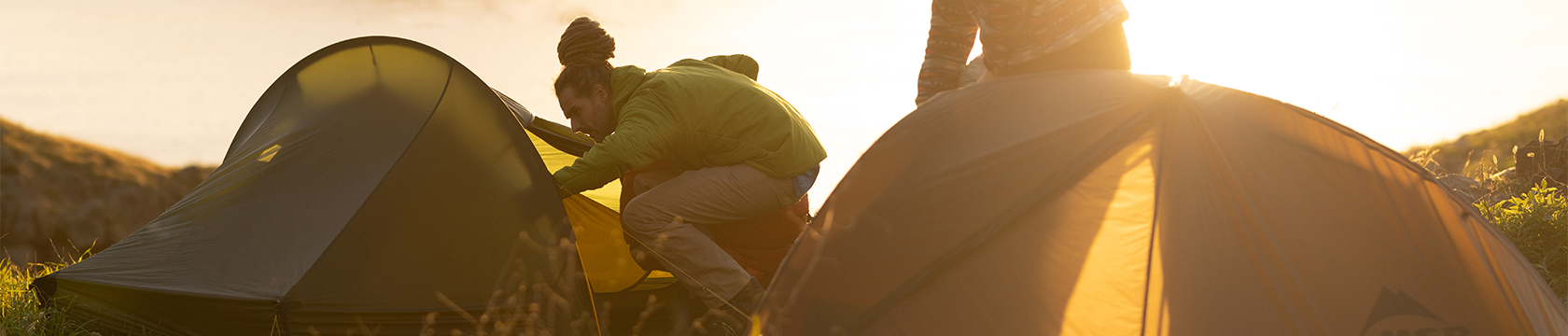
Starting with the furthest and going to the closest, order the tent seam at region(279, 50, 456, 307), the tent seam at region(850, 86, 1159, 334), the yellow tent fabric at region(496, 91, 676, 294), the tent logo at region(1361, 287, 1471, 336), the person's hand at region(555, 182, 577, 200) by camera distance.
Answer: the yellow tent fabric at region(496, 91, 676, 294), the person's hand at region(555, 182, 577, 200), the tent seam at region(279, 50, 456, 307), the tent seam at region(850, 86, 1159, 334), the tent logo at region(1361, 287, 1471, 336)

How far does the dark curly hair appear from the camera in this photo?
3697 millimetres

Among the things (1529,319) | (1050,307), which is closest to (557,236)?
(1050,307)

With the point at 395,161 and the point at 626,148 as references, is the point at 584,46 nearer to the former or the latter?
the point at 626,148

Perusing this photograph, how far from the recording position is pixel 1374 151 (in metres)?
2.40

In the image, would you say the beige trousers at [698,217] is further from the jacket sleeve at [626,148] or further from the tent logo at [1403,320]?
the tent logo at [1403,320]

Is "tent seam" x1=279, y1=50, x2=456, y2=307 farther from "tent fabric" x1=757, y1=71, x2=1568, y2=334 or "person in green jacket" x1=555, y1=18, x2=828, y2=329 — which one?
"tent fabric" x1=757, y1=71, x2=1568, y2=334

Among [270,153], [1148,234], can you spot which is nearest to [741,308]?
[1148,234]

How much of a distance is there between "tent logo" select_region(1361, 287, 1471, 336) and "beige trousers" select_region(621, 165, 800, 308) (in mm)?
2226

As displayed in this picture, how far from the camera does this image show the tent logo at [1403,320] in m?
2.26

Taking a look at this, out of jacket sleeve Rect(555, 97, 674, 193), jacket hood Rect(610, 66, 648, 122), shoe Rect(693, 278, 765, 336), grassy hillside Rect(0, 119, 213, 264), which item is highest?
jacket hood Rect(610, 66, 648, 122)

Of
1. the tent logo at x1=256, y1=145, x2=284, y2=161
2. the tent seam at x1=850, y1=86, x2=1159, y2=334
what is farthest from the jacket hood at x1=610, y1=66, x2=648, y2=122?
the tent seam at x1=850, y1=86, x2=1159, y2=334

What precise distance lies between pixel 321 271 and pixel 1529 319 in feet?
12.6

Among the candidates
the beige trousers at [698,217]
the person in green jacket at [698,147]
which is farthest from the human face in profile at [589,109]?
the beige trousers at [698,217]

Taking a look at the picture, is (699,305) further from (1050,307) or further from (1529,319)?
(1529,319)
